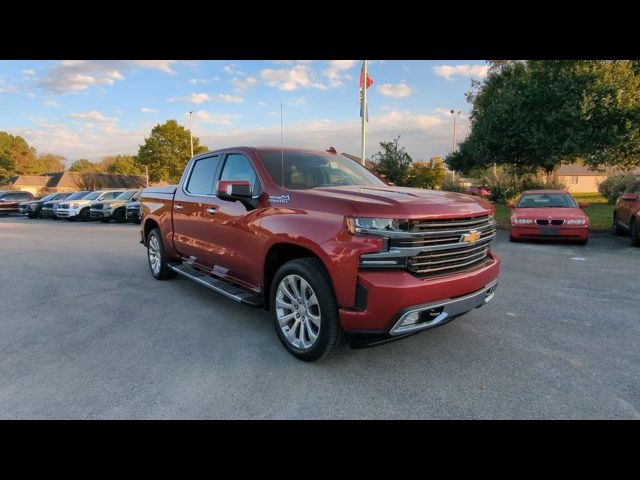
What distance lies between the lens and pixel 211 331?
4297mm

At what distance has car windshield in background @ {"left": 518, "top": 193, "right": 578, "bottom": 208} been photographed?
33.8 ft

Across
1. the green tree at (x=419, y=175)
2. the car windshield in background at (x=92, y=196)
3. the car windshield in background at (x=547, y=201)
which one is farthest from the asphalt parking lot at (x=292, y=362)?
the car windshield in background at (x=92, y=196)

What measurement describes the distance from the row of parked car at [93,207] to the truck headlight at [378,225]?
18.6 metres

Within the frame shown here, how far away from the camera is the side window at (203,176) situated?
5047 mm

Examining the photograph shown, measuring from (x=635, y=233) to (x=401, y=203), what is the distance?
9174 mm

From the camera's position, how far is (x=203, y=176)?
530cm

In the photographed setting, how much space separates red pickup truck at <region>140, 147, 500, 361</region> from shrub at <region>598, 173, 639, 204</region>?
84.2 ft

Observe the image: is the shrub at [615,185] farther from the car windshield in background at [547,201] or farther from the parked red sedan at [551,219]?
the parked red sedan at [551,219]

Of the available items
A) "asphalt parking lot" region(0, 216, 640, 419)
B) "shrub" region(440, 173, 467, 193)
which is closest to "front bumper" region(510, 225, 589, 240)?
"asphalt parking lot" region(0, 216, 640, 419)

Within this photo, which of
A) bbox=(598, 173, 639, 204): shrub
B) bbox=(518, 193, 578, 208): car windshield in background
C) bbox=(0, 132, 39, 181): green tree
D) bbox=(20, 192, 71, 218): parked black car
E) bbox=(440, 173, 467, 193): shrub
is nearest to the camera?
bbox=(518, 193, 578, 208): car windshield in background

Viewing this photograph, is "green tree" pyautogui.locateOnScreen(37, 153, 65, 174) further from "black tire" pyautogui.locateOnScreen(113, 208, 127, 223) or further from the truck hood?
the truck hood
